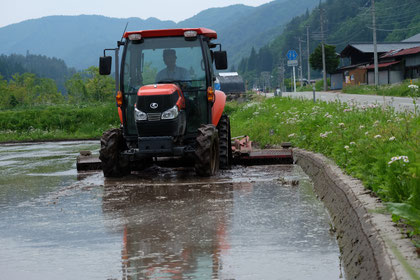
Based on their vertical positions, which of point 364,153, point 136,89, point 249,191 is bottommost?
point 249,191

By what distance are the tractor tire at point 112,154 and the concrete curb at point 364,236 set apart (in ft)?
13.4

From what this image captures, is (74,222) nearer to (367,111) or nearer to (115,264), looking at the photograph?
(115,264)

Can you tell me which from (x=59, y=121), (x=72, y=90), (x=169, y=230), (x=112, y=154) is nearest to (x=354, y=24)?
(x=72, y=90)

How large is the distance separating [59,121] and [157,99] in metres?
26.4

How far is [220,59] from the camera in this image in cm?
1097

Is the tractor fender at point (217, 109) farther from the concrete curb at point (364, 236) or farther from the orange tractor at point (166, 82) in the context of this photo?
the concrete curb at point (364, 236)

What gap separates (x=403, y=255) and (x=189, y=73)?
733 cm

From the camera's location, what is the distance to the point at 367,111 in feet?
41.2

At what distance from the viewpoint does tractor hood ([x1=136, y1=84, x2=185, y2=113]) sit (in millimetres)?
9992

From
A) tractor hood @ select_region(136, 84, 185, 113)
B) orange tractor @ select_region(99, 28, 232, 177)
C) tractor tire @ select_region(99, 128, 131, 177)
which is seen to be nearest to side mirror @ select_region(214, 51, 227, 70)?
orange tractor @ select_region(99, 28, 232, 177)

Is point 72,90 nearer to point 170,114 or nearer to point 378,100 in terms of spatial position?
point 378,100

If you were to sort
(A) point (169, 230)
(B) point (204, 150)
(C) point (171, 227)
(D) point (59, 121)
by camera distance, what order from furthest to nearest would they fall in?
1. (D) point (59, 121)
2. (B) point (204, 150)
3. (C) point (171, 227)
4. (A) point (169, 230)

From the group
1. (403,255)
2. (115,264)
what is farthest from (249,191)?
(403,255)

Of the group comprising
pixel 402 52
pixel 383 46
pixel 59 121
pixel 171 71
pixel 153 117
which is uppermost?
pixel 383 46
